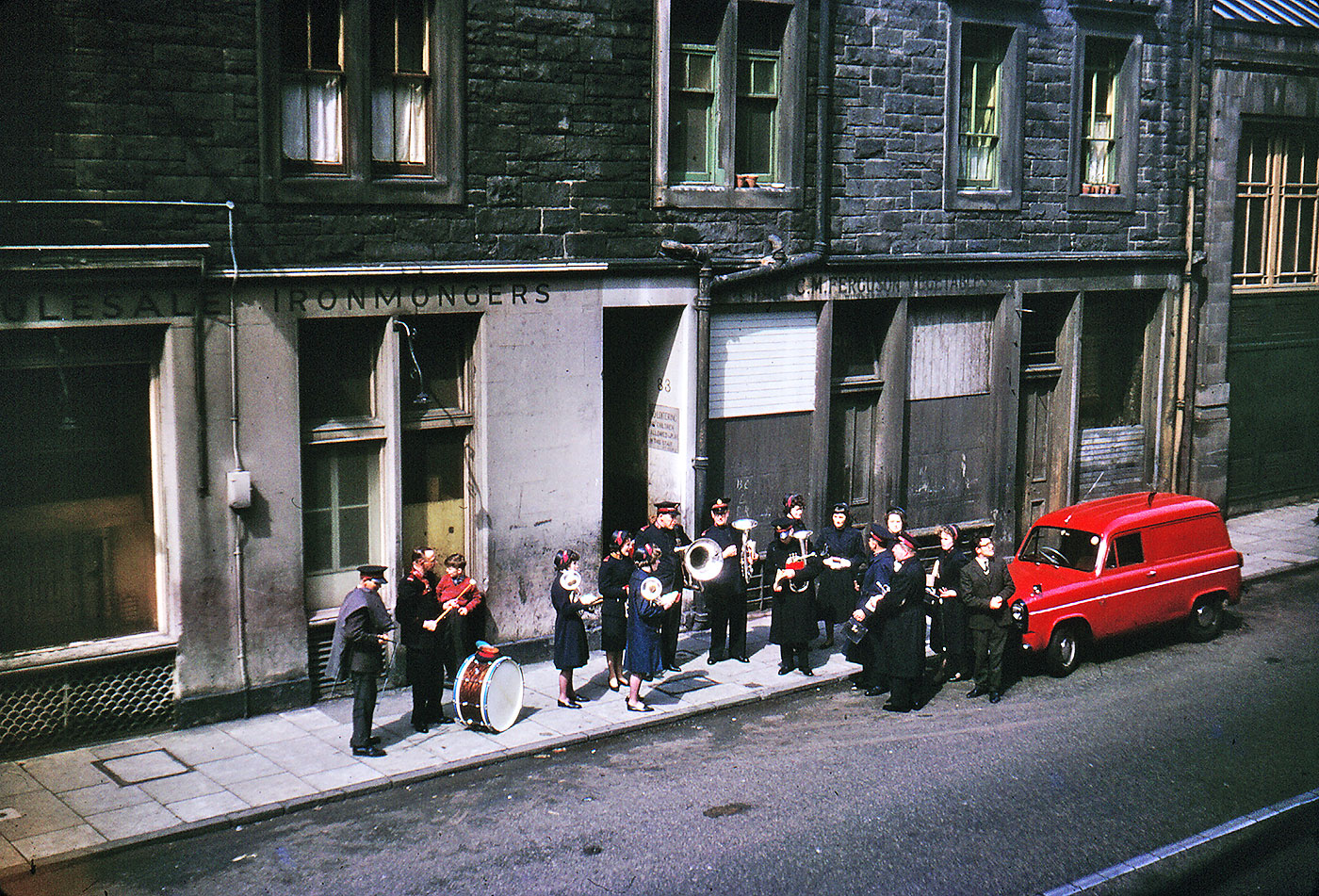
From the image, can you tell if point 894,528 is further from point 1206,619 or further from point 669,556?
point 1206,619

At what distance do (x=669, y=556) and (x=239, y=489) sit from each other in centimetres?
472

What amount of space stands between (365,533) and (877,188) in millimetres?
8630

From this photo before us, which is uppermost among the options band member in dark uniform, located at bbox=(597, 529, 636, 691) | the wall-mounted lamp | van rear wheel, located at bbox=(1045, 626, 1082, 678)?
the wall-mounted lamp

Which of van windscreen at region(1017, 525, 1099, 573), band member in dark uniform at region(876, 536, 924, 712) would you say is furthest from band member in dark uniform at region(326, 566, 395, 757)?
van windscreen at region(1017, 525, 1099, 573)

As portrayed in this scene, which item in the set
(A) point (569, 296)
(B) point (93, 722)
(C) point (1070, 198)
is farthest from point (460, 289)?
(C) point (1070, 198)

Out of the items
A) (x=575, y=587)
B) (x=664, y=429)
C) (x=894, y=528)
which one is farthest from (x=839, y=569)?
(x=575, y=587)

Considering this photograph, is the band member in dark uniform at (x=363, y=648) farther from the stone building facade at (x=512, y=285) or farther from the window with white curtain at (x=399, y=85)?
the window with white curtain at (x=399, y=85)

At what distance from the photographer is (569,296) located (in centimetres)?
1591

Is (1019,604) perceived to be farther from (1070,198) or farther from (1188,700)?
(1070,198)

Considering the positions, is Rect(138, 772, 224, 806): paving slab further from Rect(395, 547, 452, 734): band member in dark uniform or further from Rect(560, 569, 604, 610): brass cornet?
Rect(560, 569, 604, 610): brass cornet

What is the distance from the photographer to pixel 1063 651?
50.7ft

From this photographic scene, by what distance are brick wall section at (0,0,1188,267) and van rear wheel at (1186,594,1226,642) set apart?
613 cm

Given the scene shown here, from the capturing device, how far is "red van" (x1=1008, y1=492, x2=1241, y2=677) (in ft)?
50.4

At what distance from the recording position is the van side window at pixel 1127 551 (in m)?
15.8
